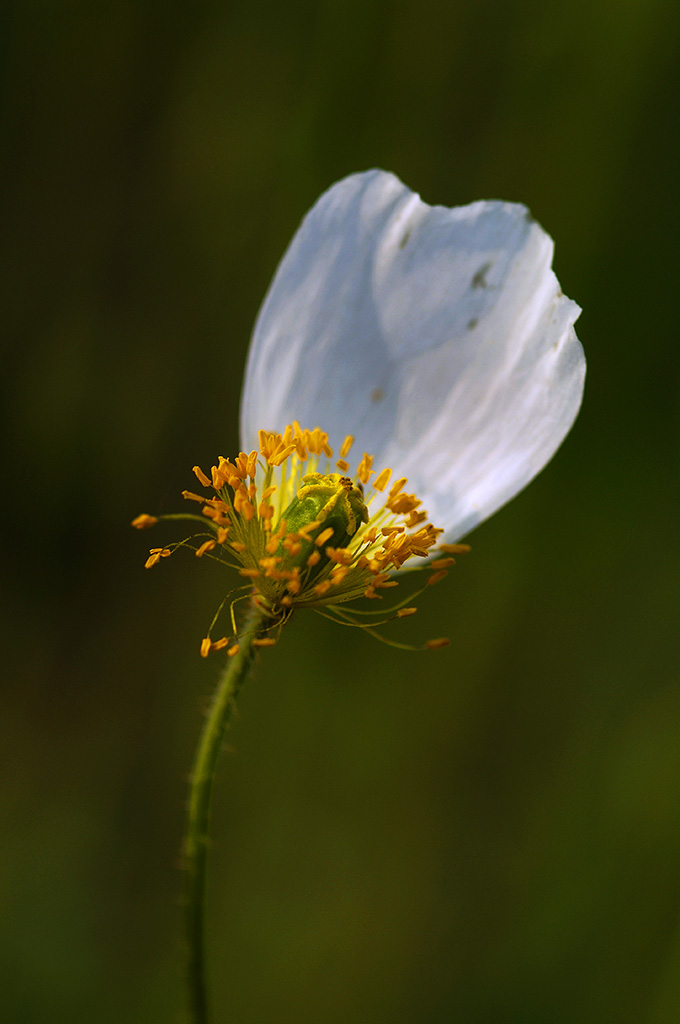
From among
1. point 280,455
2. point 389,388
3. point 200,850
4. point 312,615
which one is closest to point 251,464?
point 280,455

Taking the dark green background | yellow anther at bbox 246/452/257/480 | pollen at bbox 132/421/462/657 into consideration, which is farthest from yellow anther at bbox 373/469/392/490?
the dark green background

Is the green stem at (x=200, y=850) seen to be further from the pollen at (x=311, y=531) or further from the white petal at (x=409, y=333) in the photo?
the white petal at (x=409, y=333)

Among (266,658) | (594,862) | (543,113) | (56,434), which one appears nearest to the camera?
(594,862)

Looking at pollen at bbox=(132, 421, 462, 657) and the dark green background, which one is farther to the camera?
the dark green background

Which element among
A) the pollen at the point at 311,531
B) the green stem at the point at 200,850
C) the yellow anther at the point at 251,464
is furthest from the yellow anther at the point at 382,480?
the green stem at the point at 200,850

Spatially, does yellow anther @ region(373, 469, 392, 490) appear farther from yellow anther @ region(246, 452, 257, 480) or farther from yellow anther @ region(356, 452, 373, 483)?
yellow anther @ region(246, 452, 257, 480)

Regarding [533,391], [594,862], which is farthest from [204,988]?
[594,862]

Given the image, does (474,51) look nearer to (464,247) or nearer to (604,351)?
(604,351)
